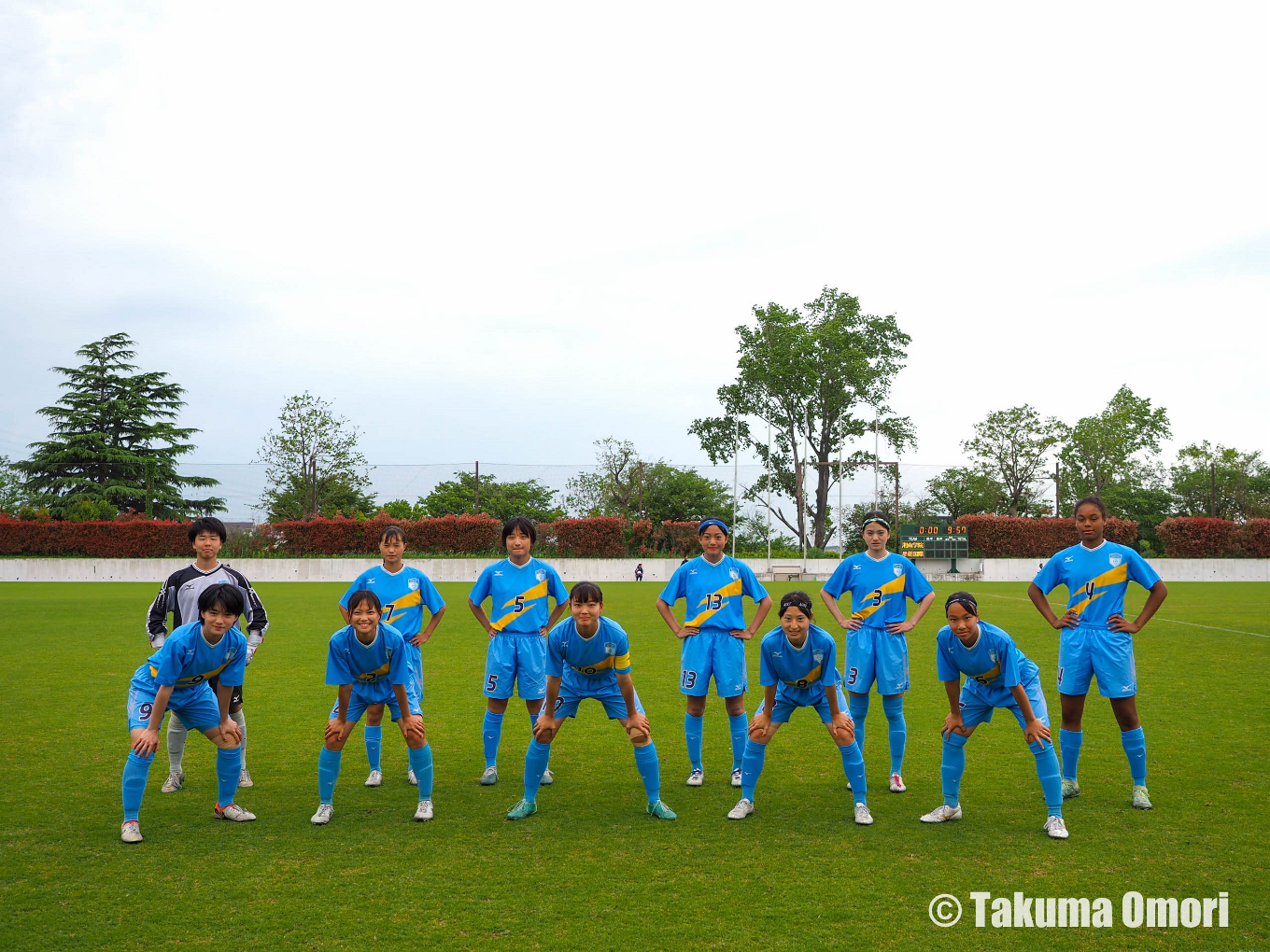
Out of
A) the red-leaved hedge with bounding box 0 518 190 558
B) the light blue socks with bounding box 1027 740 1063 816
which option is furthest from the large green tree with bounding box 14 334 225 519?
the light blue socks with bounding box 1027 740 1063 816

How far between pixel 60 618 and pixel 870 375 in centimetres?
4071

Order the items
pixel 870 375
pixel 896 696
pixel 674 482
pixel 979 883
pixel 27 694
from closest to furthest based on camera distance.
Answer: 1. pixel 979 883
2. pixel 896 696
3. pixel 27 694
4. pixel 674 482
5. pixel 870 375

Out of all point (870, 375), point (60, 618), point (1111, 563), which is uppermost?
point (870, 375)

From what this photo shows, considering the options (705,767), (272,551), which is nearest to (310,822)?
(705,767)

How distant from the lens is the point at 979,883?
4.54 metres

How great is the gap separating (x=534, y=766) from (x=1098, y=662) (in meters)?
3.88

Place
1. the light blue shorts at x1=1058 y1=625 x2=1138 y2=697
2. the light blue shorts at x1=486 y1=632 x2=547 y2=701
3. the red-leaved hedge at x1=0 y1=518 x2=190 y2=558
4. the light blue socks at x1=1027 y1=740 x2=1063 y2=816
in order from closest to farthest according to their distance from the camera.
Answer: the light blue socks at x1=1027 y1=740 x2=1063 y2=816
the light blue shorts at x1=1058 y1=625 x2=1138 y2=697
the light blue shorts at x1=486 y1=632 x2=547 y2=701
the red-leaved hedge at x1=0 y1=518 x2=190 y2=558

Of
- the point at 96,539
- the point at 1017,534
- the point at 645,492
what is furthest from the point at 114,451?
the point at 1017,534

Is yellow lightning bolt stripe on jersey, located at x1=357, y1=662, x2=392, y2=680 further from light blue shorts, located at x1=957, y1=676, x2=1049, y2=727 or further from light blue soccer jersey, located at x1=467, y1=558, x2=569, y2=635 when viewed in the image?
light blue shorts, located at x1=957, y1=676, x2=1049, y2=727

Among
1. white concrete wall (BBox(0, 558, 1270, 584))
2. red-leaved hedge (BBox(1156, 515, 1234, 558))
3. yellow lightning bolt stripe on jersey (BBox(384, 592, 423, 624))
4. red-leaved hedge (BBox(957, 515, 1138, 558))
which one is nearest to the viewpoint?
yellow lightning bolt stripe on jersey (BBox(384, 592, 423, 624))

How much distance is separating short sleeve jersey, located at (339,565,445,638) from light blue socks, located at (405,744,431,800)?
131 centimetres

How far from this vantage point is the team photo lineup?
213 inches

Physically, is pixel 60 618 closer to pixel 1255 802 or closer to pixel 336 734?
pixel 336 734

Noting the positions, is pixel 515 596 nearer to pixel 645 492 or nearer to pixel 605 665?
pixel 605 665
